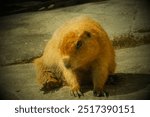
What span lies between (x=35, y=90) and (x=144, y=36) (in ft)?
2.79

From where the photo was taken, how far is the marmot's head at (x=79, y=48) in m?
2.30

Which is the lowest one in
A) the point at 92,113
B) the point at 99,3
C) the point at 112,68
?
the point at 92,113

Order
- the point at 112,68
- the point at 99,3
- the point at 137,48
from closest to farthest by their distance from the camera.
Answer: the point at 112,68
the point at 137,48
the point at 99,3

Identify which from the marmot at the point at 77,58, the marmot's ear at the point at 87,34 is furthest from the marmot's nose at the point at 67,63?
the marmot's ear at the point at 87,34

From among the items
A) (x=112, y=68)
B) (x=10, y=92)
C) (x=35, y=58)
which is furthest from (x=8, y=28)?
(x=112, y=68)

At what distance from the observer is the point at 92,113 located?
2498 mm

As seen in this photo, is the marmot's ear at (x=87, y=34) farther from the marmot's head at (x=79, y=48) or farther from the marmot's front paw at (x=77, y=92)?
the marmot's front paw at (x=77, y=92)

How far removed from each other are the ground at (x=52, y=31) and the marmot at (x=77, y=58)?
9cm

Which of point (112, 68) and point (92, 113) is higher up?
point (112, 68)

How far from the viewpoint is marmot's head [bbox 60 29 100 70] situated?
2.30m

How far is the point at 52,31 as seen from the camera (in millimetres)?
2963

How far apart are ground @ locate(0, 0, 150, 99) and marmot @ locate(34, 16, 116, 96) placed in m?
0.09

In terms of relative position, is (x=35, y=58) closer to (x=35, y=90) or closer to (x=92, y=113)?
(x=35, y=90)

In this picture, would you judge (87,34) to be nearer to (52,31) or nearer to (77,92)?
(77,92)
